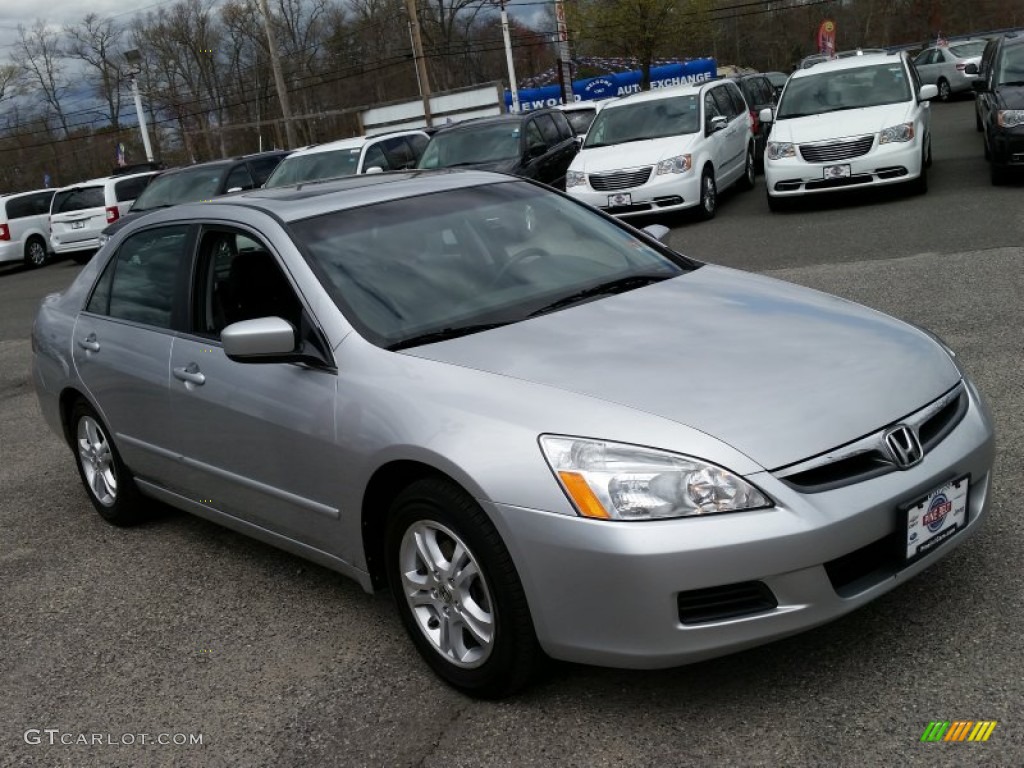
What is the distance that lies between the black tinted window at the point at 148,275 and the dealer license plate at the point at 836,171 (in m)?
9.73

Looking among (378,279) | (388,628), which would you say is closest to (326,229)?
(378,279)

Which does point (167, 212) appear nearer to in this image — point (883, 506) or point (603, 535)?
point (603, 535)

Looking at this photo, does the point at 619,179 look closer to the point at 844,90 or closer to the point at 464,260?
the point at 844,90

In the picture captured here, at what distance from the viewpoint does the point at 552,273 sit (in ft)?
13.8

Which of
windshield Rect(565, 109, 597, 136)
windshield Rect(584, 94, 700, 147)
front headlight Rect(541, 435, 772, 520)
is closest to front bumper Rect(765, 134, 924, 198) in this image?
windshield Rect(584, 94, 700, 147)

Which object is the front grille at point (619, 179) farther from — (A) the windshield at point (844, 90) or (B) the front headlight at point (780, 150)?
(A) the windshield at point (844, 90)

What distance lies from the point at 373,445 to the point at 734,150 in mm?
13705

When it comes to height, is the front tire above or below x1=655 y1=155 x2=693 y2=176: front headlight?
below

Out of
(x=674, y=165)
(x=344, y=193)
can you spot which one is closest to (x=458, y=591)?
(x=344, y=193)

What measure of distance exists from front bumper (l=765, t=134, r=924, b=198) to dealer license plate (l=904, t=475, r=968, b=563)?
34.1ft

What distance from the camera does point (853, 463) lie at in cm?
302

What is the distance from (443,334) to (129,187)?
67.5ft

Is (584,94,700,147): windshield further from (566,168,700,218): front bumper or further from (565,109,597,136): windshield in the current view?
(565,109,597,136): windshield

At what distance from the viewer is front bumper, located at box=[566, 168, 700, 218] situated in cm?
1405
